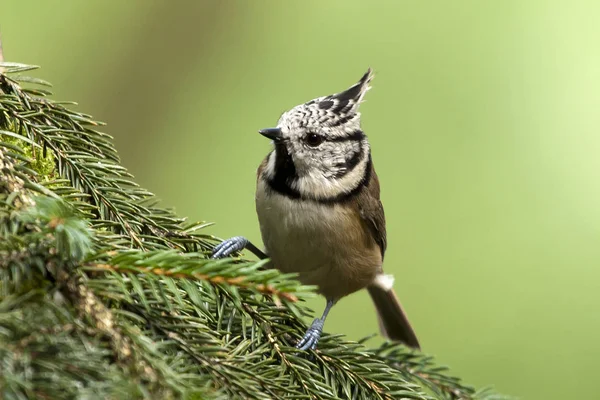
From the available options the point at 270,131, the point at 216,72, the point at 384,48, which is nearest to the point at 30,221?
the point at 270,131

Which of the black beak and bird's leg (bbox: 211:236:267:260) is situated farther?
the black beak

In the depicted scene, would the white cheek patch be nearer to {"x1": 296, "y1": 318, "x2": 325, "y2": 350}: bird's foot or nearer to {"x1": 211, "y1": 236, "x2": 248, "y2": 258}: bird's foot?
{"x1": 211, "y1": 236, "x2": 248, "y2": 258}: bird's foot

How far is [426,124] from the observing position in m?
4.67

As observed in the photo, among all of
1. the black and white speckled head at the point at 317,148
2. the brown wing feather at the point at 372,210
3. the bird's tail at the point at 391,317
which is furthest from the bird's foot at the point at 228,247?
the bird's tail at the point at 391,317

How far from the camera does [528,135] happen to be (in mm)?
4582

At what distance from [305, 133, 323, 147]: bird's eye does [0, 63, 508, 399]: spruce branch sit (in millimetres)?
845

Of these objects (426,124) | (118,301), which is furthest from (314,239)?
(426,124)

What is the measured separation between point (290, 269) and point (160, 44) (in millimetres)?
2204

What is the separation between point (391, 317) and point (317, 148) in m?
1.14

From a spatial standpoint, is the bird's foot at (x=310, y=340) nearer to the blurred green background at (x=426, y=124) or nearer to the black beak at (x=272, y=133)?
the black beak at (x=272, y=133)

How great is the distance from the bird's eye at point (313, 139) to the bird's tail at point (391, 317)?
91 cm

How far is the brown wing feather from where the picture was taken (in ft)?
A: 9.45

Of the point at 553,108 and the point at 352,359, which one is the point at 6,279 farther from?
the point at 553,108

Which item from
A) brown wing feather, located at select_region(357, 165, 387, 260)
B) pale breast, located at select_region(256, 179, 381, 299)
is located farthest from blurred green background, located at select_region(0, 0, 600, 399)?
pale breast, located at select_region(256, 179, 381, 299)
